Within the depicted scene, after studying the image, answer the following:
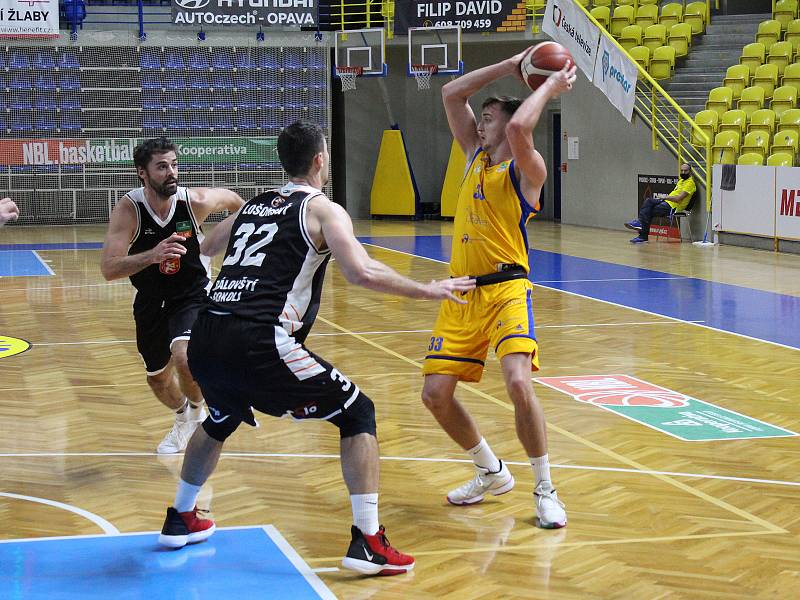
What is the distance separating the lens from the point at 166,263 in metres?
6.48

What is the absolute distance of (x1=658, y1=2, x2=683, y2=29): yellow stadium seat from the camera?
22.4m

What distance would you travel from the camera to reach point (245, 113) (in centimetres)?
2462

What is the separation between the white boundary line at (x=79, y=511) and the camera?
513cm

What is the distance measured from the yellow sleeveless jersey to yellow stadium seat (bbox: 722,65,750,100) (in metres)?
15.7

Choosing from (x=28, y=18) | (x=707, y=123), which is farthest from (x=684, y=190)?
(x=28, y=18)

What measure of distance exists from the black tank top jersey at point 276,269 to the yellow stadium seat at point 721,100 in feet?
54.0

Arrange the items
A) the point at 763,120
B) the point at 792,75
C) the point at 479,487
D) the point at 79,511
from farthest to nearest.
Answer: the point at 792,75
the point at 763,120
the point at 479,487
the point at 79,511

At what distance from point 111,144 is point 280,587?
21.1 metres

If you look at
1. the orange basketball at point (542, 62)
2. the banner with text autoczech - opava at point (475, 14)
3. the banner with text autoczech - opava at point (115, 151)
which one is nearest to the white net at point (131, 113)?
the banner with text autoczech - opava at point (115, 151)

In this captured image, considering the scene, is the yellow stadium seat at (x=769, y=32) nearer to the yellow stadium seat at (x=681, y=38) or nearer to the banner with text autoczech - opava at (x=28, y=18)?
the yellow stadium seat at (x=681, y=38)

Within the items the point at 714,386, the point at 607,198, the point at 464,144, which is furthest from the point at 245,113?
the point at 464,144

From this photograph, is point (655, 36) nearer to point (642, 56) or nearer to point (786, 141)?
point (642, 56)

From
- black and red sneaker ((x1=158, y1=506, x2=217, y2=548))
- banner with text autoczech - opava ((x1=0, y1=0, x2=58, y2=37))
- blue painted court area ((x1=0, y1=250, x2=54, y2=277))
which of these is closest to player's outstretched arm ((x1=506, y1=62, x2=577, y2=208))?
black and red sneaker ((x1=158, y1=506, x2=217, y2=548))

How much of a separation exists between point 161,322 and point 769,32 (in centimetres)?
1696
